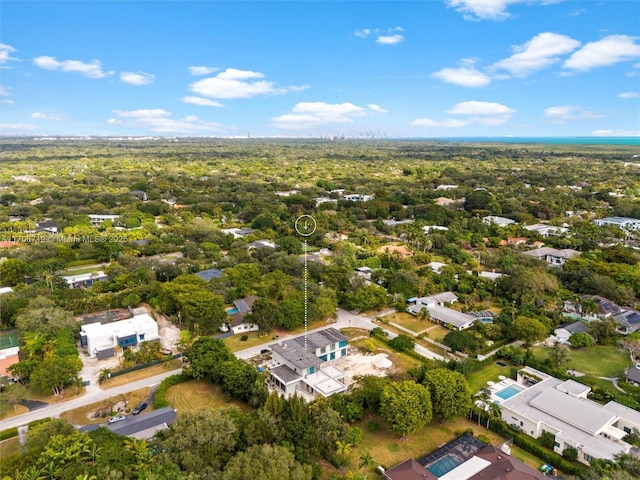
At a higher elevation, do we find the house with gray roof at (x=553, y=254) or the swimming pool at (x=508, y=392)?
the house with gray roof at (x=553, y=254)

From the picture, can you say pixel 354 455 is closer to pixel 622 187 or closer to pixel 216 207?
pixel 216 207

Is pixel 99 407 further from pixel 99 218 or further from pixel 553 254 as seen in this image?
pixel 553 254

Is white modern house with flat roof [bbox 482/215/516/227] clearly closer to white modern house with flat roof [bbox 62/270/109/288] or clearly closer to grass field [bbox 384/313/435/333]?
grass field [bbox 384/313/435/333]

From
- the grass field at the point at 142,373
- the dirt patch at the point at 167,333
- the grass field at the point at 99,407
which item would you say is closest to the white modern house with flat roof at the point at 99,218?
the dirt patch at the point at 167,333

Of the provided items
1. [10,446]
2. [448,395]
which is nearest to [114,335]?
[10,446]

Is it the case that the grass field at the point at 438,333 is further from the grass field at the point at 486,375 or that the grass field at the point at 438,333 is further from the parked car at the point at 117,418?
the parked car at the point at 117,418

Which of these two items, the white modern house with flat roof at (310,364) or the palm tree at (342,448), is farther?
the white modern house with flat roof at (310,364)

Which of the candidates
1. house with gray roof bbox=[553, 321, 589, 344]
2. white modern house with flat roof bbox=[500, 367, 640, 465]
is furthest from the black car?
house with gray roof bbox=[553, 321, 589, 344]

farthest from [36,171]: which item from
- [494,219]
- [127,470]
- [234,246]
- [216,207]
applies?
[127,470]
